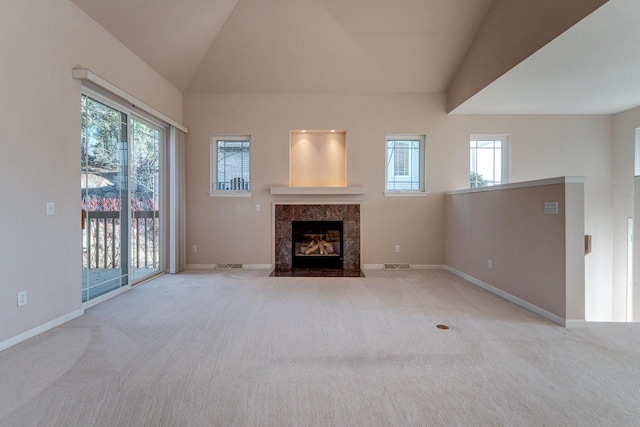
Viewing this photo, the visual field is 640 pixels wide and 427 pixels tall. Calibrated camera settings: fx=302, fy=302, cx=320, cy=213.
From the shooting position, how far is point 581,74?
3.62m

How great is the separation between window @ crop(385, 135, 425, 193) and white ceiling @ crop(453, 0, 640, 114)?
916 millimetres

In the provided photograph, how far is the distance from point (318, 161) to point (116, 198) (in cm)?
308

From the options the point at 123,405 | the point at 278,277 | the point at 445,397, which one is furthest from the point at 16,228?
the point at 445,397

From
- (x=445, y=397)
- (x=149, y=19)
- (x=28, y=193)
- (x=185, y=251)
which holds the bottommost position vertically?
(x=445, y=397)

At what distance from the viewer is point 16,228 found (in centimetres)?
237

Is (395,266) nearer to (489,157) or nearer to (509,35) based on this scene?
(489,157)

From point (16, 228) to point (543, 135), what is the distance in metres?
6.94

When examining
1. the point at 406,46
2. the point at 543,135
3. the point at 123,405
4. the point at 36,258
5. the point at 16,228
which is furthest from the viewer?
the point at 543,135

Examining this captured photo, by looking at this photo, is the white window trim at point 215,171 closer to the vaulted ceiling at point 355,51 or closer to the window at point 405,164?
the vaulted ceiling at point 355,51

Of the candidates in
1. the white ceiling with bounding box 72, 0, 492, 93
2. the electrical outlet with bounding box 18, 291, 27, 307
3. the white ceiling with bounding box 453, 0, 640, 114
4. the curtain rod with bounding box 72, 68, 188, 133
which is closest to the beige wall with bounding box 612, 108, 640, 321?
the white ceiling with bounding box 453, 0, 640, 114

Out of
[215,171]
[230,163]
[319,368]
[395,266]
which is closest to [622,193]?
[395,266]

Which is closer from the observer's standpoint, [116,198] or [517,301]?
[517,301]

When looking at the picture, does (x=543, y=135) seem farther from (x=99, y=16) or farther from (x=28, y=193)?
(x=28, y=193)

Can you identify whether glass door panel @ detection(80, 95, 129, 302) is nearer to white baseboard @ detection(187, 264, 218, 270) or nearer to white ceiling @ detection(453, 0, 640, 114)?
white baseboard @ detection(187, 264, 218, 270)
